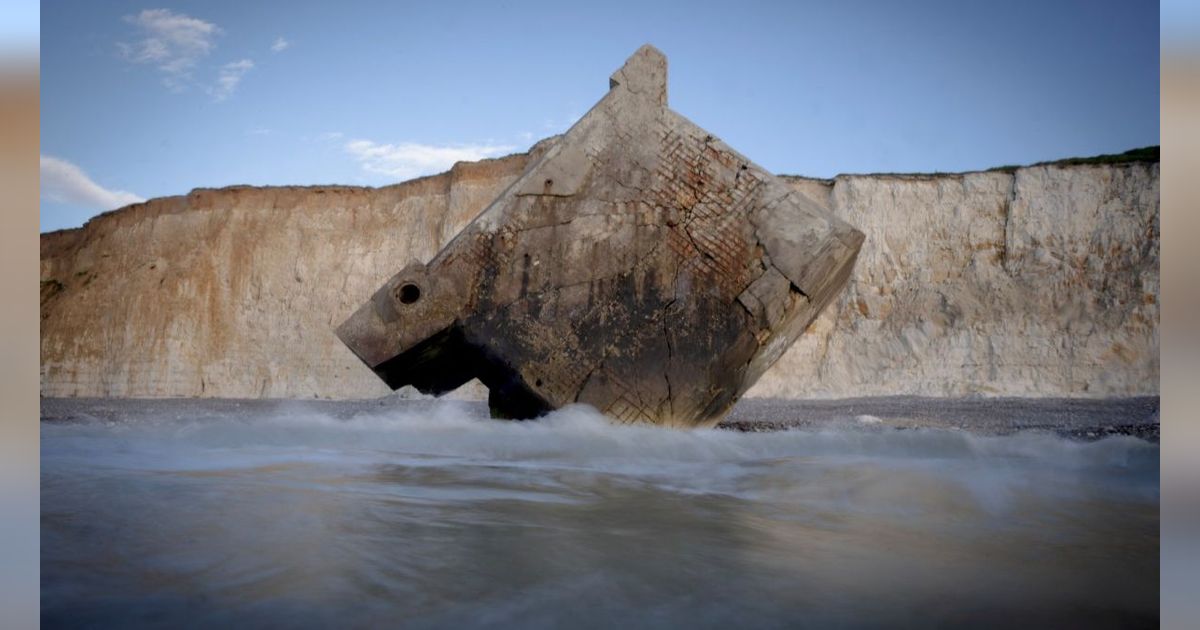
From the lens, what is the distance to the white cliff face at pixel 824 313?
1850 centimetres

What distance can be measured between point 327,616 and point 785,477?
2748 millimetres

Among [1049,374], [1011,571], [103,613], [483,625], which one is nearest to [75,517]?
[103,613]

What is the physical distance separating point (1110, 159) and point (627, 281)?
18346mm

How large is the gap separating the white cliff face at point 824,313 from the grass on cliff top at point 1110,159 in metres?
0.21

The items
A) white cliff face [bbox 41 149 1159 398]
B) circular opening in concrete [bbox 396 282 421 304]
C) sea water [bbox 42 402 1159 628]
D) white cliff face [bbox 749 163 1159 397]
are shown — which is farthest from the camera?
white cliff face [bbox 41 149 1159 398]

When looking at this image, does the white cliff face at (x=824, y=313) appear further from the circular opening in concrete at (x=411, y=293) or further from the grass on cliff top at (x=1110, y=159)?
the circular opening in concrete at (x=411, y=293)

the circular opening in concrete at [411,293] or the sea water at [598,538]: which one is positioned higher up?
the circular opening in concrete at [411,293]

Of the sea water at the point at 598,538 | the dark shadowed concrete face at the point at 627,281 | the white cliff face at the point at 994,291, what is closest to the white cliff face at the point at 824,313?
the white cliff face at the point at 994,291

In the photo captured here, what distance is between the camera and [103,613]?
1.95 m

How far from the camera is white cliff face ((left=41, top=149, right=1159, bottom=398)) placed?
60.7 ft

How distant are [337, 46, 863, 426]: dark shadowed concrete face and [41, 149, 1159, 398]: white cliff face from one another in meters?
13.4

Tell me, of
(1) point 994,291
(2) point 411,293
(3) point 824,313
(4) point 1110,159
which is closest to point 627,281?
(2) point 411,293

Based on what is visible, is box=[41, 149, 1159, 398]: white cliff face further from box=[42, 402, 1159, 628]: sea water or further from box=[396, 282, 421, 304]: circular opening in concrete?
box=[42, 402, 1159, 628]: sea water

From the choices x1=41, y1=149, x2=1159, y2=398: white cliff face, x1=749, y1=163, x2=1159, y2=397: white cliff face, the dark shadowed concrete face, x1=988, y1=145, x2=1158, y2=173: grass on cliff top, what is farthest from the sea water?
x1=988, y1=145, x2=1158, y2=173: grass on cliff top
